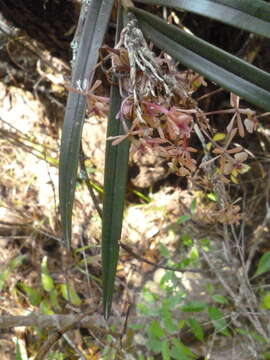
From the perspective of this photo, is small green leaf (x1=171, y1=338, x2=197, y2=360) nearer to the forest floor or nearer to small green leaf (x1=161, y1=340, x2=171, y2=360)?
small green leaf (x1=161, y1=340, x2=171, y2=360)

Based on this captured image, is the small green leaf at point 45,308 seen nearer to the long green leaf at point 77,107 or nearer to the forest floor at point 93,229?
the forest floor at point 93,229

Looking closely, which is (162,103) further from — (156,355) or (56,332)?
(156,355)

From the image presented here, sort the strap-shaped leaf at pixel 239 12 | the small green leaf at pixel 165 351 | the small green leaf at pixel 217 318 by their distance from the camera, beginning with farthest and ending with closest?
the small green leaf at pixel 217 318, the small green leaf at pixel 165 351, the strap-shaped leaf at pixel 239 12

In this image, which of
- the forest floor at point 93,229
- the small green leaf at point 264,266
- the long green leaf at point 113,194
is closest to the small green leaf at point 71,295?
the forest floor at point 93,229

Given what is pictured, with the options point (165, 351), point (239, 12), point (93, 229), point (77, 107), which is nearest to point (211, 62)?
point (239, 12)

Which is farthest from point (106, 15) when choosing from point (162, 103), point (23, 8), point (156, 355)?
point (156, 355)
